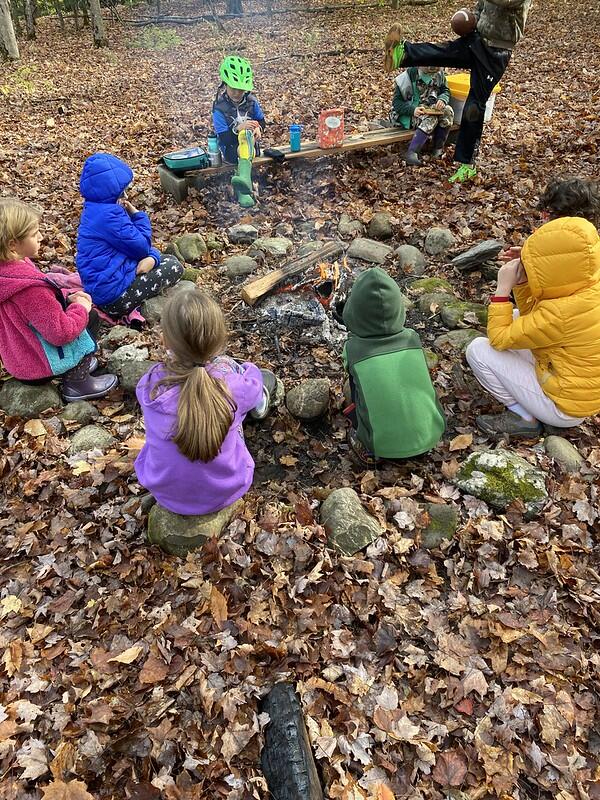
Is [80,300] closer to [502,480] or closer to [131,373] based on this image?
[131,373]

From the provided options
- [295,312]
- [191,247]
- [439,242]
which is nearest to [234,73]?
[191,247]

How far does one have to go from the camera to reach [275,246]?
6.79 metres

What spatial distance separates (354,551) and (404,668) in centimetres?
80

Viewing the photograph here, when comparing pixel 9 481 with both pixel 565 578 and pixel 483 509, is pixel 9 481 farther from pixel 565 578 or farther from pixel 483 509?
pixel 565 578

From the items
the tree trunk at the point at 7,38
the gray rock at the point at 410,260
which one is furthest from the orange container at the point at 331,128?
the tree trunk at the point at 7,38

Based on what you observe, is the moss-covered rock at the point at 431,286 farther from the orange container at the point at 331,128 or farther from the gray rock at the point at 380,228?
the orange container at the point at 331,128

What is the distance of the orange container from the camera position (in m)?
7.91

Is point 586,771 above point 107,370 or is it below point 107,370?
below

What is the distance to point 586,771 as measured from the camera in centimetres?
254

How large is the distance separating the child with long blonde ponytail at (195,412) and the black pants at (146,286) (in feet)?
8.59

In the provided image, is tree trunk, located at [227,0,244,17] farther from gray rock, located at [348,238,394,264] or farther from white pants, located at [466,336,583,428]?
white pants, located at [466,336,583,428]

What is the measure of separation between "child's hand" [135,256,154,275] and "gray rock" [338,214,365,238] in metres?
2.87

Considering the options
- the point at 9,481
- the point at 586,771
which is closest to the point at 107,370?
the point at 9,481

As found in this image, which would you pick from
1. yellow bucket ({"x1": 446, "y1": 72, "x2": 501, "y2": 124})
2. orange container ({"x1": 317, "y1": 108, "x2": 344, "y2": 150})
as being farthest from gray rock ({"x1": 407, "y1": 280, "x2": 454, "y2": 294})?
yellow bucket ({"x1": 446, "y1": 72, "x2": 501, "y2": 124})
